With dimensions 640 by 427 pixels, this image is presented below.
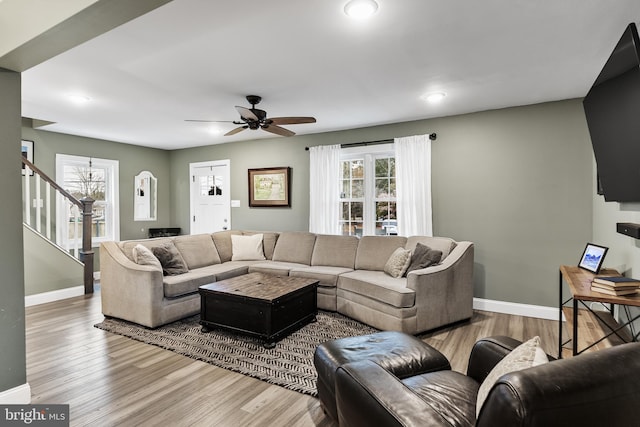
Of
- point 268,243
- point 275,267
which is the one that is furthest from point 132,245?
point 268,243

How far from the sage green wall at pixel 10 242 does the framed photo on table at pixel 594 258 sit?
160 inches

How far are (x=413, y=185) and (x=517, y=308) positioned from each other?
1933 mm

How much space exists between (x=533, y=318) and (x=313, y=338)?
102 inches

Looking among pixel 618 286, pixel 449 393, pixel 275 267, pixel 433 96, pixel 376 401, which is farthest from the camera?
pixel 275 267

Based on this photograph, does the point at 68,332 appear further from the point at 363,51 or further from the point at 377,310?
the point at 363,51

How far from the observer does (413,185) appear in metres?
4.57

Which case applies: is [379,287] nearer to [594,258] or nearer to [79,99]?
[594,258]

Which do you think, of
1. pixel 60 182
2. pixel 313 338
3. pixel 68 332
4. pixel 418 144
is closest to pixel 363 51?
pixel 418 144

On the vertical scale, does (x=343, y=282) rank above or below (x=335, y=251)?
below

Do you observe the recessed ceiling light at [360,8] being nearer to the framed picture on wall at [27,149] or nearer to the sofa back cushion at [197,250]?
the sofa back cushion at [197,250]

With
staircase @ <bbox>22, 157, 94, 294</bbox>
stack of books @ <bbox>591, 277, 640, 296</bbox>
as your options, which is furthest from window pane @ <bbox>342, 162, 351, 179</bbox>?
staircase @ <bbox>22, 157, 94, 294</bbox>

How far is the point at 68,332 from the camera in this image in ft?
11.2

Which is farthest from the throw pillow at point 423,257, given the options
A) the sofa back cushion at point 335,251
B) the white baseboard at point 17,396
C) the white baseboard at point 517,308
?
the white baseboard at point 17,396

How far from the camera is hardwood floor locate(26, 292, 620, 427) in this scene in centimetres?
205
